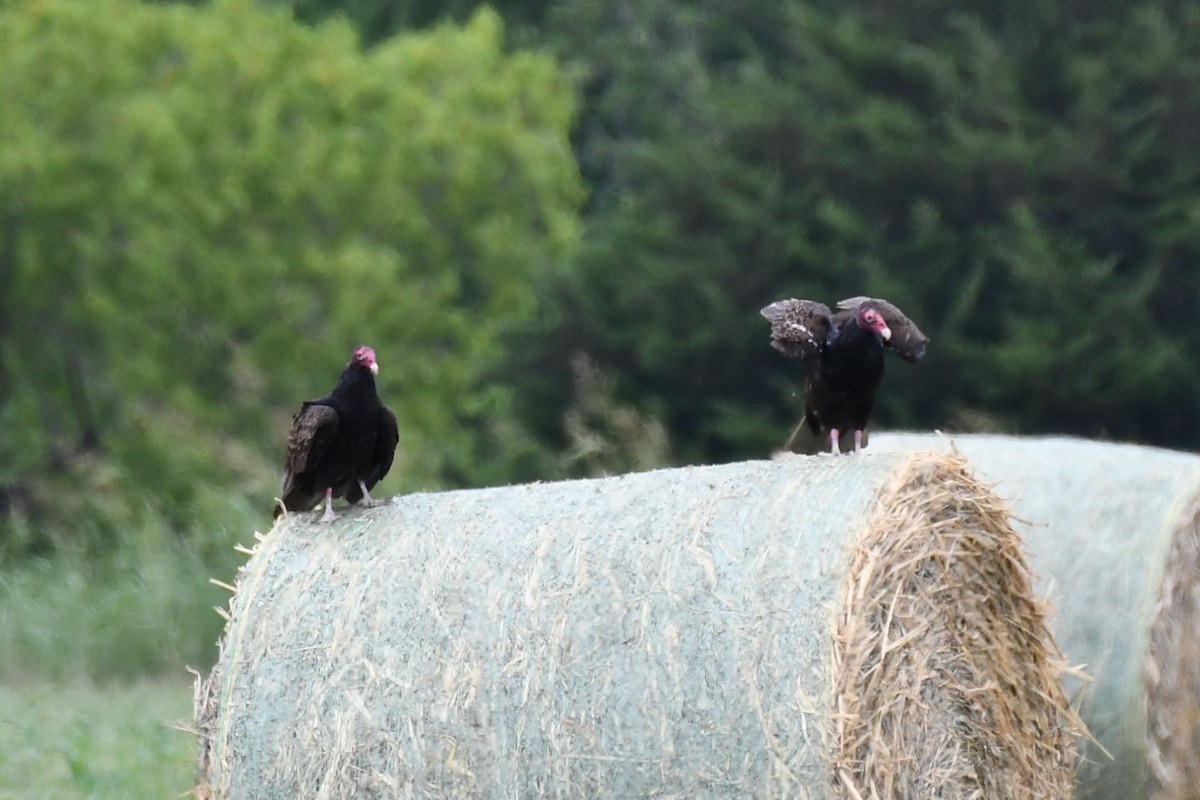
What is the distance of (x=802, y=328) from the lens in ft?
19.4

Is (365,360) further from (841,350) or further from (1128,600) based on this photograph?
(1128,600)

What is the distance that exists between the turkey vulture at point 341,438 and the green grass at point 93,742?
6.77ft

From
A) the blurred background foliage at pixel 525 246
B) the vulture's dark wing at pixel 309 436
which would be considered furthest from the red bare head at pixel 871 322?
the blurred background foliage at pixel 525 246

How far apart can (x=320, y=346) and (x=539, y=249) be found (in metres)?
3.18

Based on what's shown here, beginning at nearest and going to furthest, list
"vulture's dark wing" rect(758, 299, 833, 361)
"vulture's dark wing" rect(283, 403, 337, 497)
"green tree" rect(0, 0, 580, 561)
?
"vulture's dark wing" rect(283, 403, 337, 497) < "vulture's dark wing" rect(758, 299, 833, 361) < "green tree" rect(0, 0, 580, 561)

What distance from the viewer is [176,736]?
30.5 feet

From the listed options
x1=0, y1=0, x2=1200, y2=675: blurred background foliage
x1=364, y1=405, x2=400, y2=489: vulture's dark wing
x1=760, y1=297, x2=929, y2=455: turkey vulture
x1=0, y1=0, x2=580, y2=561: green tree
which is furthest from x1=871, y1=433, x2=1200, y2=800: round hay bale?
x1=0, y1=0, x2=580, y2=561: green tree

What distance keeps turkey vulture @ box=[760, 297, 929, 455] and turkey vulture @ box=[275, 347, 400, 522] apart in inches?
54.0

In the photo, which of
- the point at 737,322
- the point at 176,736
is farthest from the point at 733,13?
the point at 176,736

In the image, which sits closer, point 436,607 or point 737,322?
point 436,607

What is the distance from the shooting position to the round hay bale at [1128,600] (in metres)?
6.06

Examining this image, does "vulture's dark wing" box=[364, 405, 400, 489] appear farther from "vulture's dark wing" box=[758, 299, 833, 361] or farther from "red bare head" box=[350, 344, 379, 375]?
"vulture's dark wing" box=[758, 299, 833, 361]

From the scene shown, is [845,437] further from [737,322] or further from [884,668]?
[737,322]

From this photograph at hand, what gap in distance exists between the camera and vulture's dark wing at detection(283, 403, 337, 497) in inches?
Answer: 217
